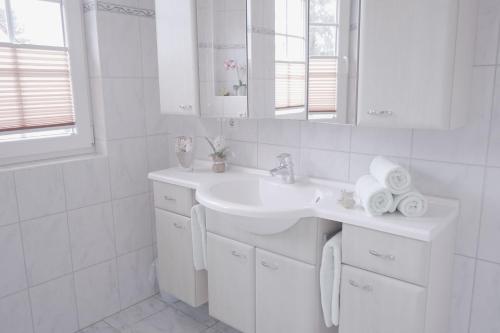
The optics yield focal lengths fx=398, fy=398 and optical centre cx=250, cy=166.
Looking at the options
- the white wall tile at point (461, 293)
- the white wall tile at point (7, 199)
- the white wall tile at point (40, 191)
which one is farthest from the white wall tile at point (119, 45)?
the white wall tile at point (461, 293)

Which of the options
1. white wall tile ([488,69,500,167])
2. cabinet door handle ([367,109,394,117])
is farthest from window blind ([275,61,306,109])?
white wall tile ([488,69,500,167])

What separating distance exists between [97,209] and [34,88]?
0.73 meters

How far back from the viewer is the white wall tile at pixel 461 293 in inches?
65.0

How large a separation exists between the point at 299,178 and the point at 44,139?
4.44 feet

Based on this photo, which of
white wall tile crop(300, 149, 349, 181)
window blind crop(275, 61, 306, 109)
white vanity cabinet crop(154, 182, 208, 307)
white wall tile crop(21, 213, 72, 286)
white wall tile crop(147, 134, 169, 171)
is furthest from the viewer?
white wall tile crop(147, 134, 169, 171)

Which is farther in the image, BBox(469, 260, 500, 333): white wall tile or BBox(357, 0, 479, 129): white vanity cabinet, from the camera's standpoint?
BBox(469, 260, 500, 333): white wall tile

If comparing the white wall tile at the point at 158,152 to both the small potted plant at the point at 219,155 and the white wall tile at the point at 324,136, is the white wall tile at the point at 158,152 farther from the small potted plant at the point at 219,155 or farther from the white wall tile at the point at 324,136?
the white wall tile at the point at 324,136

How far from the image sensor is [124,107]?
2361mm

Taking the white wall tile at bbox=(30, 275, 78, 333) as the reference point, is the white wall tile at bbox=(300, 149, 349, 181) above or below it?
above

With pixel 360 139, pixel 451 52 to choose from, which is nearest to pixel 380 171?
pixel 360 139

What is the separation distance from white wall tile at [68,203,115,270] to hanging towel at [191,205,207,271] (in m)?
0.60

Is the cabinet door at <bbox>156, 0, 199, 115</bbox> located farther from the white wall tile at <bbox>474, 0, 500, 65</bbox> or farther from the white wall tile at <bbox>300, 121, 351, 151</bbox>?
the white wall tile at <bbox>474, 0, 500, 65</bbox>

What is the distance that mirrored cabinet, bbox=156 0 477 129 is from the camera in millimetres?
1354

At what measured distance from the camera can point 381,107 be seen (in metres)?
1.46
